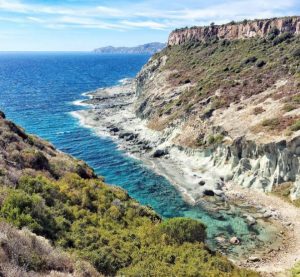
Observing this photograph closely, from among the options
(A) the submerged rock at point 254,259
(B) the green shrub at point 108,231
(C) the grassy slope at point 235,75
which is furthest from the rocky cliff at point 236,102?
(B) the green shrub at point 108,231

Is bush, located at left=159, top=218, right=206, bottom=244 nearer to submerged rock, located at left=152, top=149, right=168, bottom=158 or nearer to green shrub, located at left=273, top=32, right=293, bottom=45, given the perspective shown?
submerged rock, located at left=152, top=149, right=168, bottom=158

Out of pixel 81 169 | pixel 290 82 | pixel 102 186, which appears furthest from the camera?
pixel 290 82

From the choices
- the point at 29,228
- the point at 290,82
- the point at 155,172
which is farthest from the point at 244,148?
the point at 29,228

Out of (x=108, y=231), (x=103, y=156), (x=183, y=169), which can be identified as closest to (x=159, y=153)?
(x=183, y=169)

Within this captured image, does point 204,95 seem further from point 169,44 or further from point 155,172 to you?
point 169,44

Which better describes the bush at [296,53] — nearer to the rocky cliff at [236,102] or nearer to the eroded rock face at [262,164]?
the rocky cliff at [236,102]

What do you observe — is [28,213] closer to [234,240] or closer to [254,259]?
[254,259]

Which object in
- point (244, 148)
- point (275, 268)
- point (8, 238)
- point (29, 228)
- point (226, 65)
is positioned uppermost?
point (226, 65)
